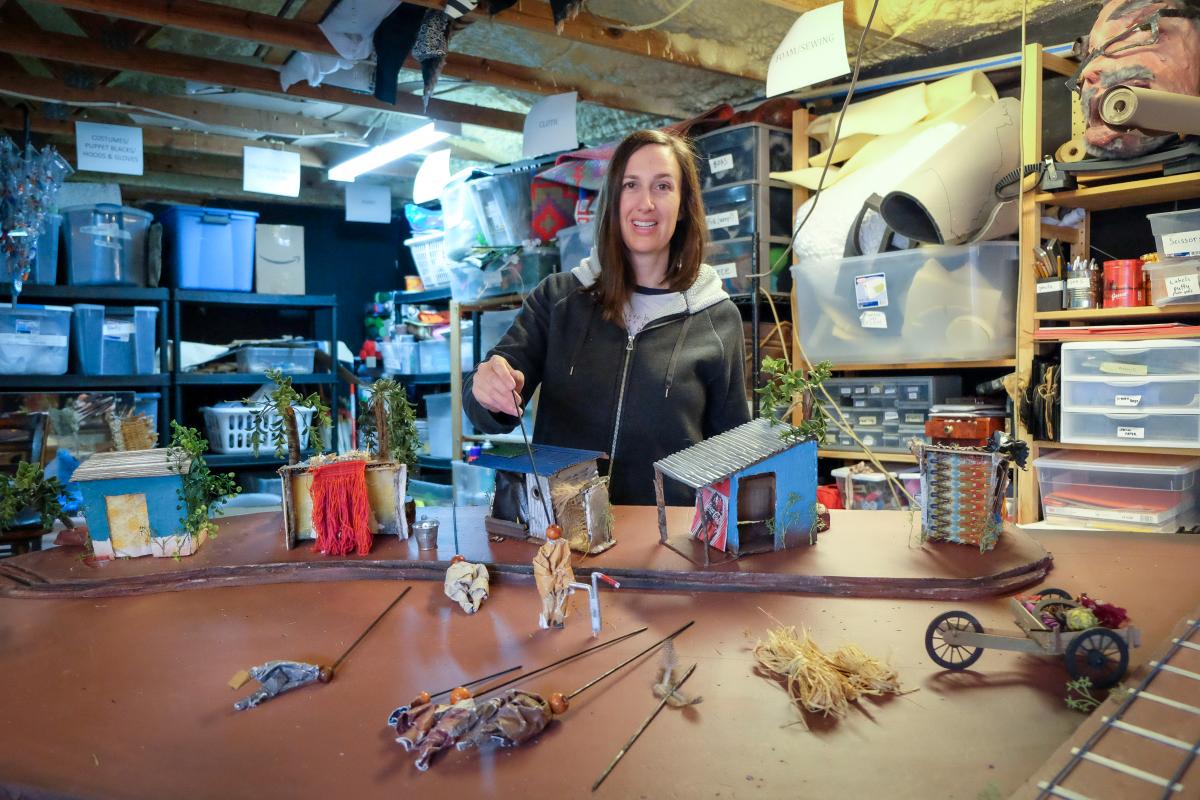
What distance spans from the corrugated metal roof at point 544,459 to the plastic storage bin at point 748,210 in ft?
6.57

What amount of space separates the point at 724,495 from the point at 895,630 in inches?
15.2

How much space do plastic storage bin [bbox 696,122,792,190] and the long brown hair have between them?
3.79 feet

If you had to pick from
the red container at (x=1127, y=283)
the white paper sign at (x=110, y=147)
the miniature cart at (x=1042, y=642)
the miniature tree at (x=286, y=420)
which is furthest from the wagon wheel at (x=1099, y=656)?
the white paper sign at (x=110, y=147)

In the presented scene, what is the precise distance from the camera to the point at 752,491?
1415 millimetres

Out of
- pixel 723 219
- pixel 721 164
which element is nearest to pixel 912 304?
pixel 723 219

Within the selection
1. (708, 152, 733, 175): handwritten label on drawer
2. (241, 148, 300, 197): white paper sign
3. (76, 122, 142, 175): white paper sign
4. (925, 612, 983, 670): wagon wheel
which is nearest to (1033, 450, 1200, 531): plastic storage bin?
(708, 152, 733, 175): handwritten label on drawer

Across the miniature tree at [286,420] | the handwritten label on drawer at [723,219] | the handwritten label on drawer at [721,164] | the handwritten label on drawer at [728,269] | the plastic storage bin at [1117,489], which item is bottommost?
the plastic storage bin at [1117,489]

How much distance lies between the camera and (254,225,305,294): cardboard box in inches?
202

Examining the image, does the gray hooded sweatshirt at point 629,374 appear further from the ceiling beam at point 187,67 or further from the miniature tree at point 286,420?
the ceiling beam at point 187,67

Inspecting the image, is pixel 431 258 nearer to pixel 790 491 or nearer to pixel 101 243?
pixel 101 243

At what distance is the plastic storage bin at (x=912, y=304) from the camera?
9.10 feet

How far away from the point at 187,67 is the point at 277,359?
74.4 inches

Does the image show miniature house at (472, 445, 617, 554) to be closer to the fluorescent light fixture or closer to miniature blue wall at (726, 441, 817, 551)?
miniature blue wall at (726, 441, 817, 551)

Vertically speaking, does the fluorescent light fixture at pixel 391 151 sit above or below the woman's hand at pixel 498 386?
above
